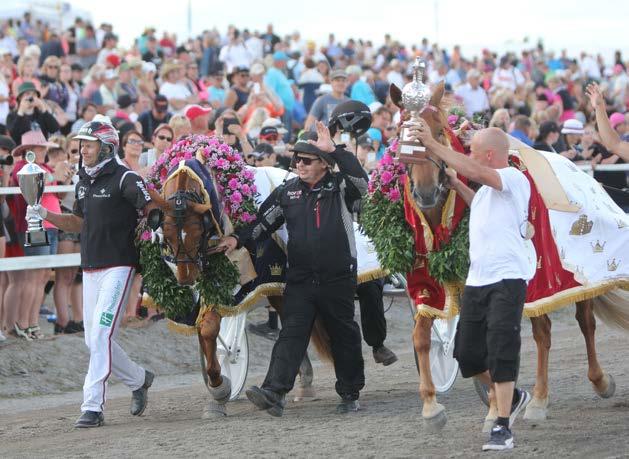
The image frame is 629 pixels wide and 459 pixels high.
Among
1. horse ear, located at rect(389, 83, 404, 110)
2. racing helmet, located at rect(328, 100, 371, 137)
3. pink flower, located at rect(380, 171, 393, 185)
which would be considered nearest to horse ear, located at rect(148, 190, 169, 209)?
pink flower, located at rect(380, 171, 393, 185)

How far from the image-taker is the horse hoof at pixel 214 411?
355 inches

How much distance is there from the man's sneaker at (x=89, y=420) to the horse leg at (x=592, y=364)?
3580 mm

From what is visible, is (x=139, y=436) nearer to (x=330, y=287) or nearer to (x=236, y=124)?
(x=330, y=287)

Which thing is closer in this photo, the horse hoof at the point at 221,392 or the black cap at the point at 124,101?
the horse hoof at the point at 221,392

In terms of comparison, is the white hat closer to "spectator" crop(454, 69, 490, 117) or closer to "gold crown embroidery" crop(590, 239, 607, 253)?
"spectator" crop(454, 69, 490, 117)

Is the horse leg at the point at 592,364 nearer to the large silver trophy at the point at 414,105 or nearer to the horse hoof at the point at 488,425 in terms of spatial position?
the horse hoof at the point at 488,425

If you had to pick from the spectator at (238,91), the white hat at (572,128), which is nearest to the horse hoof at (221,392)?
the white hat at (572,128)

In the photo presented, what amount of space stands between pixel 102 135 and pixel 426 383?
3.00 m

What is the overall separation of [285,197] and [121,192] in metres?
1.20

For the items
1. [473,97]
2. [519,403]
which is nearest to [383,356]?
[519,403]

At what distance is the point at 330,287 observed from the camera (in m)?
8.88

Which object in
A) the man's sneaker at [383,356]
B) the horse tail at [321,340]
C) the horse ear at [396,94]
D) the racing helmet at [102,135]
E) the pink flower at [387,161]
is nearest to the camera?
the horse ear at [396,94]

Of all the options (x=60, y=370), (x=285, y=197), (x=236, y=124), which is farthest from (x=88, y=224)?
(x=236, y=124)

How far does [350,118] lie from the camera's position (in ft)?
31.0
